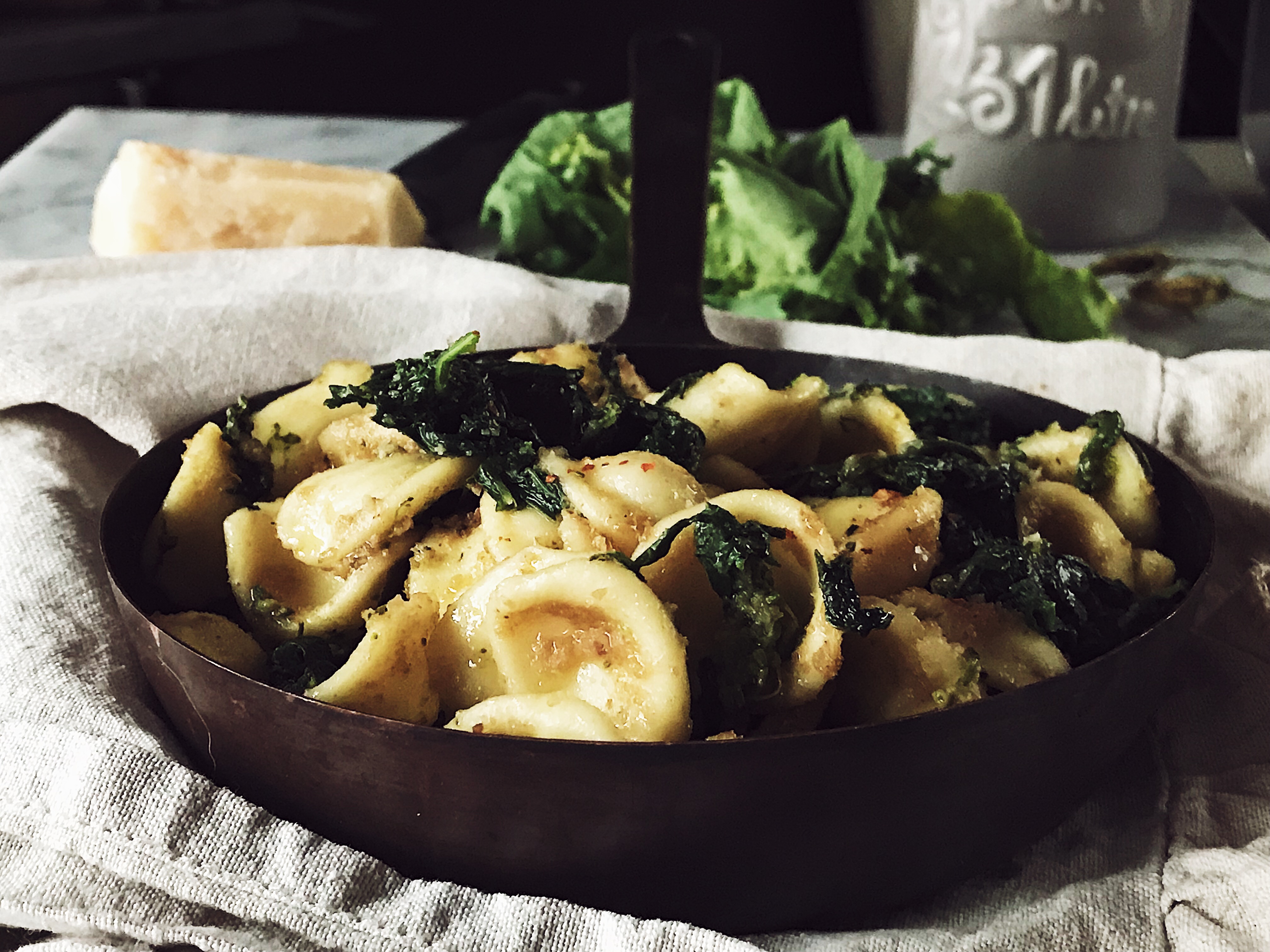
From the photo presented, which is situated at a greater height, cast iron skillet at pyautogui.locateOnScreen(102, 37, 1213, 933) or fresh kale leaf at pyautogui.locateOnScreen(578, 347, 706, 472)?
fresh kale leaf at pyautogui.locateOnScreen(578, 347, 706, 472)

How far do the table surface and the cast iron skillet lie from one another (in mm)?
1568

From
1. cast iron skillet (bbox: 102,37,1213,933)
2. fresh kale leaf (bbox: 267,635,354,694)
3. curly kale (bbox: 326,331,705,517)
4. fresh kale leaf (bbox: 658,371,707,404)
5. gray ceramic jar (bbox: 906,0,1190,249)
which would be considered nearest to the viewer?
cast iron skillet (bbox: 102,37,1213,933)

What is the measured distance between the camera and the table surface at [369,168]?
262 cm

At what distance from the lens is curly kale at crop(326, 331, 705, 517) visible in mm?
1315

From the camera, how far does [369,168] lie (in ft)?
12.3

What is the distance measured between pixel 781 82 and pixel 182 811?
5898 millimetres

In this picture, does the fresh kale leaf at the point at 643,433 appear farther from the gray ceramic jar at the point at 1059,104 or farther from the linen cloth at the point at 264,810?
the gray ceramic jar at the point at 1059,104

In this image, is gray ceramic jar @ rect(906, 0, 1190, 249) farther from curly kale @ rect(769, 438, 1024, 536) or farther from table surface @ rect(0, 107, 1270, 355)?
curly kale @ rect(769, 438, 1024, 536)

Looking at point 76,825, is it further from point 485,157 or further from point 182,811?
point 485,157

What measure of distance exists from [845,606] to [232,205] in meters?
1.86

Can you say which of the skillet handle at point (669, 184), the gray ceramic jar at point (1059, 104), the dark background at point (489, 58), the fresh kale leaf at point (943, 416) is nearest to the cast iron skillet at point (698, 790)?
the fresh kale leaf at point (943, 416)

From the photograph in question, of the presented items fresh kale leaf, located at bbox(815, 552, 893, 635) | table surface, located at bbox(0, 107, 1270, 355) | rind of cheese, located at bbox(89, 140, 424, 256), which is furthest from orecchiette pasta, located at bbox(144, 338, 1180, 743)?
table surface, located at bbox(0, 107, 1270, 355)

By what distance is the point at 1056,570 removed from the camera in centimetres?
130

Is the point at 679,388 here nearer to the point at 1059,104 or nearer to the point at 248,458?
the point at 248,458
